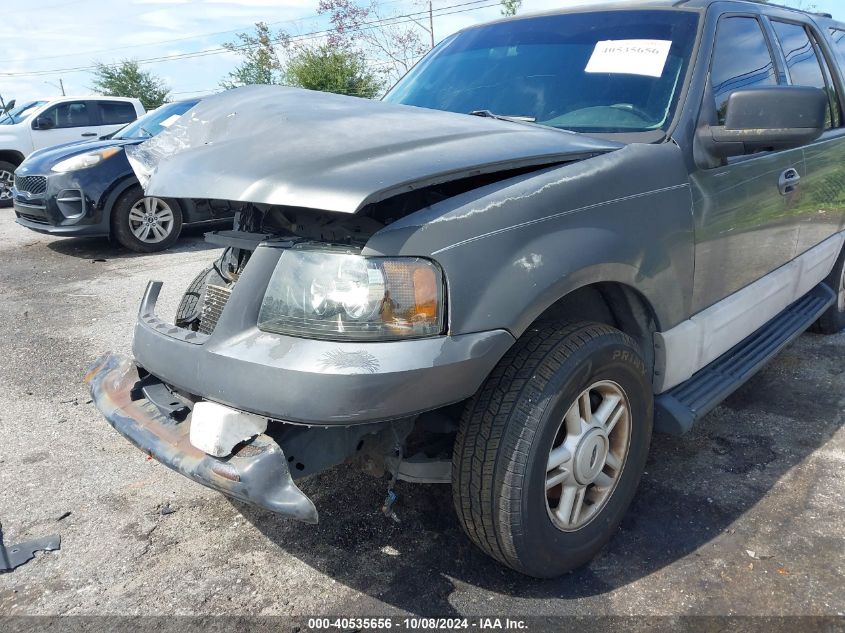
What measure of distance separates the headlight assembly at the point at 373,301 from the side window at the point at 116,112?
12.7m

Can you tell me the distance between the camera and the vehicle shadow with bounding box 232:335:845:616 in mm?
2219

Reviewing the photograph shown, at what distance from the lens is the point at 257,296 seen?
1858 millimetres

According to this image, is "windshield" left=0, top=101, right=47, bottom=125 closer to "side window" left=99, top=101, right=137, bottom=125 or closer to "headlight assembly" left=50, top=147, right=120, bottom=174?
"side window" left=99, top=101, right=137, bottom=125

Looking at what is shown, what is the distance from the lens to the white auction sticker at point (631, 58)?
8.83ft

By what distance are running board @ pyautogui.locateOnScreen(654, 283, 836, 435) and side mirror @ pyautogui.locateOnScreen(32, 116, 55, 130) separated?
12.4 m

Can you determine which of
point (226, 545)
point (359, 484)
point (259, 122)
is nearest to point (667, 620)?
point (359, 484)

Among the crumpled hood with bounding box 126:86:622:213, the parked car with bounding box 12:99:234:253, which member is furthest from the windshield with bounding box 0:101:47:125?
the crumpled hood with bounding box 126:86:622:213

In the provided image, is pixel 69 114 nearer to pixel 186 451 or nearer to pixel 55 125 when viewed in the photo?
pixel 55 125

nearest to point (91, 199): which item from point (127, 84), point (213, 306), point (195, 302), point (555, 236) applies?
point (195, 302)

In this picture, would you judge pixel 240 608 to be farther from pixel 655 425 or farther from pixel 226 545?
pixel 655 425

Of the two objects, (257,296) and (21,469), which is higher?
(257,296)

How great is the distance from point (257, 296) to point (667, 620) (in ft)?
5.13

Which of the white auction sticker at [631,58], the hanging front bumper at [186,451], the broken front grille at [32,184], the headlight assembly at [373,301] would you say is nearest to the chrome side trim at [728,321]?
the white auction sticker at [631,58]

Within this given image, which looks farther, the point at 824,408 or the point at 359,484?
the point at 824,408
